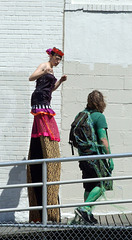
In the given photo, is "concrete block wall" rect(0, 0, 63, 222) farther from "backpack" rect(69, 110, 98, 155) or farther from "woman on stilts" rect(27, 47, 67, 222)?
"backpack" rect(69, 110, 98, 155)

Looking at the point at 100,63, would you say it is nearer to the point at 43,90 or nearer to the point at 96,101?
the point at 43,90

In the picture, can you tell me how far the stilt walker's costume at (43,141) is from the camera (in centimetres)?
610

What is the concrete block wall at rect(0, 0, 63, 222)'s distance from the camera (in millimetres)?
7090

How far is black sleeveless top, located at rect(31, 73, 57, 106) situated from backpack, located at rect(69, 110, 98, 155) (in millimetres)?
763

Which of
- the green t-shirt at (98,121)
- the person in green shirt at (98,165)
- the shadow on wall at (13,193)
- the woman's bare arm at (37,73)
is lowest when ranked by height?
the shadow on wall at (13,193)

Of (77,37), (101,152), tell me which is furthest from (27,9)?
(101,152)

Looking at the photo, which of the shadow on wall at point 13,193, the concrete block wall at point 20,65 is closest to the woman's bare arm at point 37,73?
the concrete block wall at point 20,65

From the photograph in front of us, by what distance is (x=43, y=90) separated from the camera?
6.18 m

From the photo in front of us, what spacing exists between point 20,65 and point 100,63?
1293 mm

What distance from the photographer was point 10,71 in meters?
7.20

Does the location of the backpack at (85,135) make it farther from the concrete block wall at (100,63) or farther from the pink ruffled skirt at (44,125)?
the concrete block wall at (100,63)

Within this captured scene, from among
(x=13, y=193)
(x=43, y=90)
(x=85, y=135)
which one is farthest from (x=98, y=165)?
(x=13, y=193)

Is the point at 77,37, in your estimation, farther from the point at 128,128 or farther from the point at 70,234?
the point at 70,234

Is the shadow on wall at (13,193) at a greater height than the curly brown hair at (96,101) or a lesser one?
lesser
